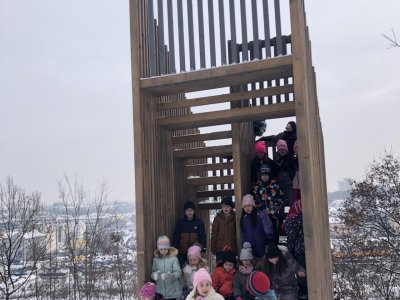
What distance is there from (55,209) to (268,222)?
2611cm

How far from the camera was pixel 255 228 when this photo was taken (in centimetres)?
589

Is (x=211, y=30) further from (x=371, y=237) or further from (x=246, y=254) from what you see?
(x=371, y=237)

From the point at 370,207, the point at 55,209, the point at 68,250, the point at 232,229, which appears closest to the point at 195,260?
the point at 232,229

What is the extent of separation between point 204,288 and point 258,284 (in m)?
0.77

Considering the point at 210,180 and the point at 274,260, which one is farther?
the point at 210,180

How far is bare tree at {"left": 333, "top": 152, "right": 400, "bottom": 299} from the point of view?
22438 millimetres

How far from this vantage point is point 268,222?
19.5 ft

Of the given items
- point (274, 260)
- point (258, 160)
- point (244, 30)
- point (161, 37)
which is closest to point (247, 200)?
point (274, 260)

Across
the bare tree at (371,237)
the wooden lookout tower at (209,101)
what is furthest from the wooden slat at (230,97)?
the bare tree at (371,237)

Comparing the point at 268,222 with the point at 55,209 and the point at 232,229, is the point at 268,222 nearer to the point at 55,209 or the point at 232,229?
the point at 232,229

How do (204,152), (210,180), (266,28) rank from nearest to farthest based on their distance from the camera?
(266,28)
(204,152)
(210,180)

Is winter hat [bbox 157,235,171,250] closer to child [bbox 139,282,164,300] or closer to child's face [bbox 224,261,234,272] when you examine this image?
child [bbox 139,282,164,300]

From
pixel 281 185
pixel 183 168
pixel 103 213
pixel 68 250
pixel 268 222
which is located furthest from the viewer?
pixel 103 213

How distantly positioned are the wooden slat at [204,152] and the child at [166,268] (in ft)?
4.41
